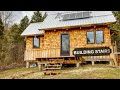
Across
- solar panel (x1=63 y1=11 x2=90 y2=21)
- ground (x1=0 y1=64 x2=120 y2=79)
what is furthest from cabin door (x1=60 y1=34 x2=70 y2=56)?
ground (x1=0 y1=64 x2=120 y2=79)

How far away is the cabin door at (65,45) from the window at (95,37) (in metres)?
1.58

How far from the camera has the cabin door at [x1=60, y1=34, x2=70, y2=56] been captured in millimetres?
15477

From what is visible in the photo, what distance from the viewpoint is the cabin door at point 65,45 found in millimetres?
15477

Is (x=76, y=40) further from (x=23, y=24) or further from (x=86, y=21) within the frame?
(x=23, y=24)

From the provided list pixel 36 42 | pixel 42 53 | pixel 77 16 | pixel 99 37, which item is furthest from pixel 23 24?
pixel 99 37

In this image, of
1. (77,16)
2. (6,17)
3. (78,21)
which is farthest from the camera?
(6,17)

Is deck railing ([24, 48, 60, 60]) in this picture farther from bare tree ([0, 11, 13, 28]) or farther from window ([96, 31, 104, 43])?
bare tree ([0, 11, 13, 28])

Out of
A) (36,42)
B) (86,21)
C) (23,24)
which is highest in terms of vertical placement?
(23,24)

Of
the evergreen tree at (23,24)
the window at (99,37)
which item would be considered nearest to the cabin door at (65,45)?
the window at (99,37)

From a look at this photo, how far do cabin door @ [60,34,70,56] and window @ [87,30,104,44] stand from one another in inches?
62.3

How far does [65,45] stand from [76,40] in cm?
92

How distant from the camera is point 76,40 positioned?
15.3m
